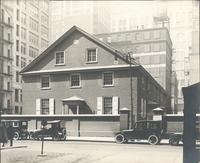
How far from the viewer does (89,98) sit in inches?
1323

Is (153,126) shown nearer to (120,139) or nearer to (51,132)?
(120,139)

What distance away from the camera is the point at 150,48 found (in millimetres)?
47375

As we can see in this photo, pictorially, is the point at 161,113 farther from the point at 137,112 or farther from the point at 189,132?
the point at 189,132

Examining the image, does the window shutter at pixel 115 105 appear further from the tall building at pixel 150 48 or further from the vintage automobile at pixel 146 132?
the tall building at pixel 150 48

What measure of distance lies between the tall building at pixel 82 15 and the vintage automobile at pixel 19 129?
18.8 meters

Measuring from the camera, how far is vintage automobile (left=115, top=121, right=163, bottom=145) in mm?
22617

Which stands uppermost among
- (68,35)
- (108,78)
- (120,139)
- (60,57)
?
(68,35)

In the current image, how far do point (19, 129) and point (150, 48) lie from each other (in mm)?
25257

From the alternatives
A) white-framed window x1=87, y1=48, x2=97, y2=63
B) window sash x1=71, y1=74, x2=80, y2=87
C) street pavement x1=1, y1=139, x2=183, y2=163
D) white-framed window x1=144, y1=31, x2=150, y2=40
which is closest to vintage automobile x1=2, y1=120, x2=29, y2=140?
window sash x1=71, y1=74, x2=80, y2=87

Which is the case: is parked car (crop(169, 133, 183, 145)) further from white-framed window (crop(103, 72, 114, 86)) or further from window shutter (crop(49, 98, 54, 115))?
window shutter (crop(49, 98, 54, 115))

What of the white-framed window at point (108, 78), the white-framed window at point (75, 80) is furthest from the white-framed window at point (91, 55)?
the white-framed window at point (108, 78)

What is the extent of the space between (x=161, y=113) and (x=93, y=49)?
10.7m

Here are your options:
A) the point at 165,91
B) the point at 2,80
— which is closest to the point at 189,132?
the point at 165,91

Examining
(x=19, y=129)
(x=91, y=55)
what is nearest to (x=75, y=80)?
(x=91, y=55)
